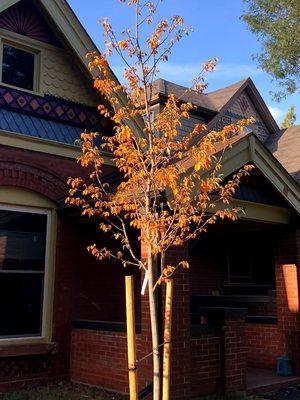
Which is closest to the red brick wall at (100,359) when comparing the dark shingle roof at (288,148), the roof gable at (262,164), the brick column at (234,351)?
the brick column at (234,351)

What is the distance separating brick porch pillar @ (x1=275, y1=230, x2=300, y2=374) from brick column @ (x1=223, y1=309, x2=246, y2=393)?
6.13 ft

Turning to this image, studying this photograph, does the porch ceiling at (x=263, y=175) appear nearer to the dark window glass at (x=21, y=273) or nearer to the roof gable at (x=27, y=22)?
the dark window glass at (x=21, y=273)

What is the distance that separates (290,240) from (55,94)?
5.02m

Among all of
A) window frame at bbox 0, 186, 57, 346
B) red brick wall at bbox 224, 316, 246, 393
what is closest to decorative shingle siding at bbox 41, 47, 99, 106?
window frame at bbox 0, 186, 57, 346

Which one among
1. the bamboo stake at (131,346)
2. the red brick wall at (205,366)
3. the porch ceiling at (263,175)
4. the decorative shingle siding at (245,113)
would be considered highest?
the decorative shingle siding at (245,113)

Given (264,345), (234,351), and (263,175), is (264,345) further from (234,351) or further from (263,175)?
(263,175)

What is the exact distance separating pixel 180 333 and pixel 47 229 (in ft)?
9.52

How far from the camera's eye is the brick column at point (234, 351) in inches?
292

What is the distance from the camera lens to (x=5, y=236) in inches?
308

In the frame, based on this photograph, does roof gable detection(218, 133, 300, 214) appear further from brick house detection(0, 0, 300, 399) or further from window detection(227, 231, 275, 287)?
window detection(227, 231, 275, 287)

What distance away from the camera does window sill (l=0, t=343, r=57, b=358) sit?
7332mm

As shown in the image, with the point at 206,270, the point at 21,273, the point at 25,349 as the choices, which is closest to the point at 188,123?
the point at 206,270

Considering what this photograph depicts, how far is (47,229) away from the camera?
8328 mm

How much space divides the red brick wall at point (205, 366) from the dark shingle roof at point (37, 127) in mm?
3983
